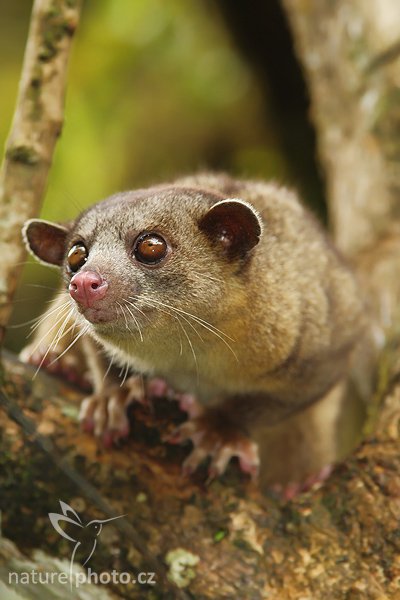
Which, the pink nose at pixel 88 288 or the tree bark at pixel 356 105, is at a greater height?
the tree bark at pixel 356 105

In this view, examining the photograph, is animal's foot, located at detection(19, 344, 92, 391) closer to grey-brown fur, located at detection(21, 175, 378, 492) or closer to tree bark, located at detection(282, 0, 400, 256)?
grey-brown fur, located at detection(21, 175, 378, 492)

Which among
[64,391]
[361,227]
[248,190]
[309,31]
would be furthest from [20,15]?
[64,391]

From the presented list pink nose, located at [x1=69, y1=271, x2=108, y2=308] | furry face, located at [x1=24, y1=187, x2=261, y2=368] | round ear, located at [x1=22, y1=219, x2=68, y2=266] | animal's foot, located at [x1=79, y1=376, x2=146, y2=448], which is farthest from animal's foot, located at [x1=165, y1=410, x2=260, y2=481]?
round ear, located at [x1=22, y1=219, x2=68, y2=266]

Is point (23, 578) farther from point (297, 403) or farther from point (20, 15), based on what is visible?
point (20, 15)

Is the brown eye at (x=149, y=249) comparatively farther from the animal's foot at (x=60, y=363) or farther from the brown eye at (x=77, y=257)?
the animal's foot at (x=60, y=363)

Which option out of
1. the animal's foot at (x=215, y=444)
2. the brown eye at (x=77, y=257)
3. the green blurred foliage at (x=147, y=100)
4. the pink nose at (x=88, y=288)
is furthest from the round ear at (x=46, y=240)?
the green blurred foliage at (x=147, y=100)
